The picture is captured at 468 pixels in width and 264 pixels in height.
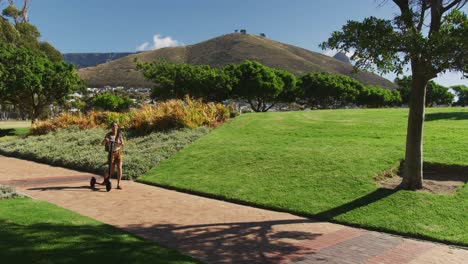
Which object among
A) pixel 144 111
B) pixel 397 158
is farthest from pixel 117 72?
pixel 397 158

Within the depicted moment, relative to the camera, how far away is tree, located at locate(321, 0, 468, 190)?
22.1 feet

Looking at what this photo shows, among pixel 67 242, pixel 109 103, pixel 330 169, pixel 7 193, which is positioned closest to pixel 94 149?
pixel 7 193

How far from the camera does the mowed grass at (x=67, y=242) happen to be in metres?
5.09

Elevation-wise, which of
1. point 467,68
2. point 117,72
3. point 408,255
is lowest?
point 408,255

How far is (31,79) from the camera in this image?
28.7m

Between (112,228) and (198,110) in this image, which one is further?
(198,110)

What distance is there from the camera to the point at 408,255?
20.2 feet

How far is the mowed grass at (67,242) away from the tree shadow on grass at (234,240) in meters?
0.45

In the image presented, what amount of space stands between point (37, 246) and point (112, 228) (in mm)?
1554

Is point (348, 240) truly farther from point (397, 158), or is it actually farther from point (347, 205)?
point (397, 158)

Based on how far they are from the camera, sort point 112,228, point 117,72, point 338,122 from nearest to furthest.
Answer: point 112,228, point 338,122, point 117,72

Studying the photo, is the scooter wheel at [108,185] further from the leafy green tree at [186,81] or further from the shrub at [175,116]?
the leafy green tree at [186,81]

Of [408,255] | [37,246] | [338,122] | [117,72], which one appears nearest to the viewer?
[37,246]

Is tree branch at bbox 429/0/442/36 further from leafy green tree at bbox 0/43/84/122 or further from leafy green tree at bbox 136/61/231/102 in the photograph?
leafy green tree at bbox 136/61/231/102
